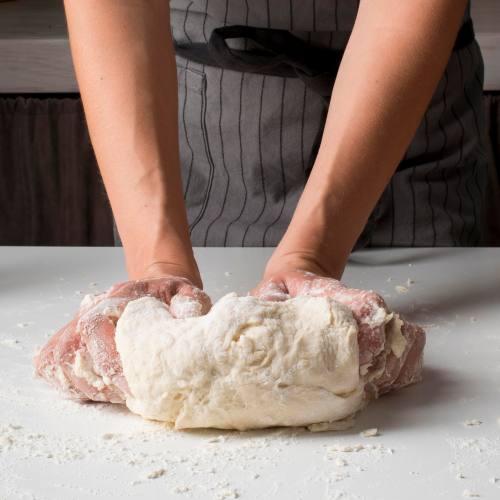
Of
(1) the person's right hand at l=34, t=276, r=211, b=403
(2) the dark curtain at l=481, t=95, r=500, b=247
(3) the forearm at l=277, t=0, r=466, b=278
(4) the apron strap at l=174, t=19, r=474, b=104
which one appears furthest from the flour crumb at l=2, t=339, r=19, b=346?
(2) the dark curtain at l=481, t=95, r=500, b=247

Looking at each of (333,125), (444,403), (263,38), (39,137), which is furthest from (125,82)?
(39,137)

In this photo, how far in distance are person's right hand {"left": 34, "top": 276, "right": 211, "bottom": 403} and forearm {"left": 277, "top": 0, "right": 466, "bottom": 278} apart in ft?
0.62

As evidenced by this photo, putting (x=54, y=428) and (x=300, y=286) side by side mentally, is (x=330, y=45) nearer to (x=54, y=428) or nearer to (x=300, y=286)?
(x=300, y=286)

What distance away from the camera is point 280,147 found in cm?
118

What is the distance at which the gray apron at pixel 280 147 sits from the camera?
113 cm

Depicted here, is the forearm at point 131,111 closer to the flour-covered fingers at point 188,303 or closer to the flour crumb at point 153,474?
the flour-covered fingers at point 188,303

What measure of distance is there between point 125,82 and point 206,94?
448mm

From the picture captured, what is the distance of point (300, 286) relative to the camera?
0.61 m

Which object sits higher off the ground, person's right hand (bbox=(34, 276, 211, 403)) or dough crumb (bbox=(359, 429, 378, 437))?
person's right hand (bbox=(34, 276, 211, 403))

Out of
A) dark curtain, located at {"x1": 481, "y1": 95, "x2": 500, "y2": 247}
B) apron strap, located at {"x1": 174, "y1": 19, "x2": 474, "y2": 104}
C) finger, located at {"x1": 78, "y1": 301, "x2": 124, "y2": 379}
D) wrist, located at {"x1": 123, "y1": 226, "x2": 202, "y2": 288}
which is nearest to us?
finger, located at {"x1": 78, "y1": 301, "x2": 124, "y2": 379}

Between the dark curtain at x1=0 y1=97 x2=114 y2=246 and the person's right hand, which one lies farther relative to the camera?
the dark curtain at x1=0 y1=97 x2=114 y2=246

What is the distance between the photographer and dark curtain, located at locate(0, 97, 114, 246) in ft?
7.22

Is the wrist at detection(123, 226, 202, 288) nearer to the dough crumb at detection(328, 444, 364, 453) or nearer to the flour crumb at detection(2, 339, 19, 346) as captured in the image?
the flour crumb at detection(2, 339, 19, 346)

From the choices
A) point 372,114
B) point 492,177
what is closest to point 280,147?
point 372,114
